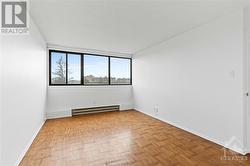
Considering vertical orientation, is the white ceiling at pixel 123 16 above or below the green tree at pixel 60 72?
above

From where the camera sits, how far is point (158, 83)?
380cm

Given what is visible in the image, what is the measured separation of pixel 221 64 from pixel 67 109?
14.1 feet

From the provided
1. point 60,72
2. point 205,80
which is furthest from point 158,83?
point 60,72

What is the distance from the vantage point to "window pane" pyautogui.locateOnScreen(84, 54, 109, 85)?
4.57m

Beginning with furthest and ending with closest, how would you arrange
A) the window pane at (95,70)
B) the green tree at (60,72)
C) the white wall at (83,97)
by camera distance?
the window pane at (95,70) → the green tree at (60,72) → the white wall at (83,97)

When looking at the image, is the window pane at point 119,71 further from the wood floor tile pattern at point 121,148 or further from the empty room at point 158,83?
the wood floor tile pattern at point 121,148

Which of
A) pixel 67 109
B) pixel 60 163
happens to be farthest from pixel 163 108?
pixel 67 109

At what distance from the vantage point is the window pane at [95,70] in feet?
15.0

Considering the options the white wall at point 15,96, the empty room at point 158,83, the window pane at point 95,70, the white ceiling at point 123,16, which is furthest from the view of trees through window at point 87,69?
the white wall at point 15,96

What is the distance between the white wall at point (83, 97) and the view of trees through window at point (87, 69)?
0.25 m

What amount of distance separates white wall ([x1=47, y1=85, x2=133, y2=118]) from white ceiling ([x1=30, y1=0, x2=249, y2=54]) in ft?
5.87

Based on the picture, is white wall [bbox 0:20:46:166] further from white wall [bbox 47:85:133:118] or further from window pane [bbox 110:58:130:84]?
window pane [bbox 110:58:130:84]

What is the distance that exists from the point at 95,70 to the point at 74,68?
0.75m

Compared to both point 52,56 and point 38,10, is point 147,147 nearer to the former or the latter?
point 38,10
